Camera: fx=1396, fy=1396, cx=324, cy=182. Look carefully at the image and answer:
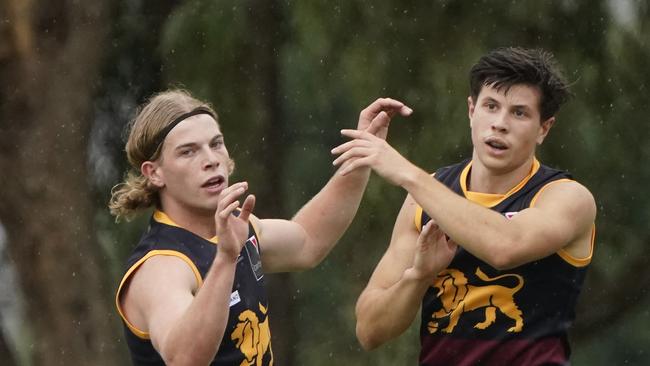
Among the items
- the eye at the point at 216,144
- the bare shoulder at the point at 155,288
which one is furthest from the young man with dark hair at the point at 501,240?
the bare shoulder at the point at 155,288

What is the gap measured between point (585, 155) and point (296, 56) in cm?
197

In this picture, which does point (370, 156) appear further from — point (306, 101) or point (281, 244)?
point (306, 101)

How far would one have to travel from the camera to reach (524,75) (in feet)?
15.5

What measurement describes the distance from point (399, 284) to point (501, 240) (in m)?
0.44

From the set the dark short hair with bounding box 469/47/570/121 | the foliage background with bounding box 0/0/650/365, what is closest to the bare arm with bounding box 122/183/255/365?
the dark short hair with bounding box 469/47/570/121

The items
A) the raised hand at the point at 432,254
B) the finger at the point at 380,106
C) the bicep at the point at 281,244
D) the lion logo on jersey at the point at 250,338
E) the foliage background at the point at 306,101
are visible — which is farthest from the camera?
the foliage background at the point at 306,101

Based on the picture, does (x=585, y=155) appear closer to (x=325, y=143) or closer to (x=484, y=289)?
(x=325, y=143)

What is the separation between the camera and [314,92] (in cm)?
912

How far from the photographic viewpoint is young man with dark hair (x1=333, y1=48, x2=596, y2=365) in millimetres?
4496

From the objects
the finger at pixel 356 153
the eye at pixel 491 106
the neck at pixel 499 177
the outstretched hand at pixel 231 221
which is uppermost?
the eye at pixel 491 106

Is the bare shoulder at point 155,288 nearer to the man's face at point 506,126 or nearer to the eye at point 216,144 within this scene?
the eye at point 216,144

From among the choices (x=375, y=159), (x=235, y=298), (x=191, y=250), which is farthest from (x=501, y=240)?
(x=191, y=250)

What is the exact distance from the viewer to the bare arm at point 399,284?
4.60m

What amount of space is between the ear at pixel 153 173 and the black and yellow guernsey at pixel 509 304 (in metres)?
1.03
